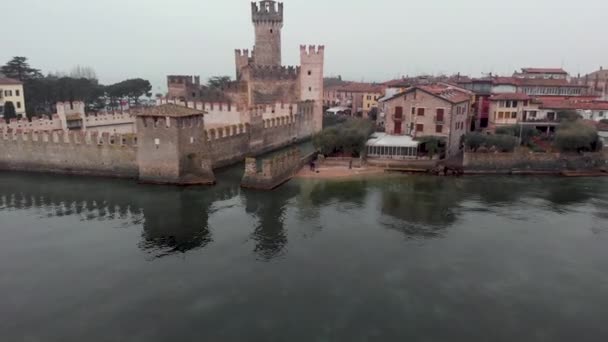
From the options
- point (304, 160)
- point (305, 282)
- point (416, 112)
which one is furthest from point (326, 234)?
point (416, 112)

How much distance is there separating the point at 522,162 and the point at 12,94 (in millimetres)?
43275

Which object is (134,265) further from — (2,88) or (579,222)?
(2,88)

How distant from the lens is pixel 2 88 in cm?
4078

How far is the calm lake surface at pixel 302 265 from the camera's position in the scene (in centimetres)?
1025

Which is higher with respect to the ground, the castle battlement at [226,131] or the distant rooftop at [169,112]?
the distant rooftop at [169,112]

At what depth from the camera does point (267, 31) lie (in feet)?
136

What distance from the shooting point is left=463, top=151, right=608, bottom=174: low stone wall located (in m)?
25.6

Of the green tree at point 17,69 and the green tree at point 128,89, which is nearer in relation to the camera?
the green tree at point 17,69

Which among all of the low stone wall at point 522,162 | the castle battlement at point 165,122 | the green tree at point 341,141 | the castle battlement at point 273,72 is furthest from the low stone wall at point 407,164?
the castle battlement at point 273,72

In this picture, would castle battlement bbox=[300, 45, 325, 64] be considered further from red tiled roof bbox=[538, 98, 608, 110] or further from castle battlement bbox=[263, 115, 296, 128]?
red tiled roof bbox=[538, 98, 608, 110]

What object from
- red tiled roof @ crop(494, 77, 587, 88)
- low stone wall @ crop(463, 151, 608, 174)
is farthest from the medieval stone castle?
red tiled roof @ crop(494, 77, 587, 88)

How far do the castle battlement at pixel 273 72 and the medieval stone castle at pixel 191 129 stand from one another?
0.09m

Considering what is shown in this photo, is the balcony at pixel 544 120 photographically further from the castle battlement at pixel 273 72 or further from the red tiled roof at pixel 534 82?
the castle battlement at pixel 273 72

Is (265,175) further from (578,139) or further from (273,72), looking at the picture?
(273,72)
